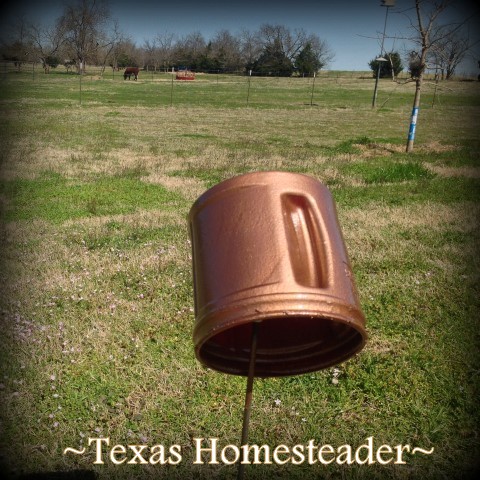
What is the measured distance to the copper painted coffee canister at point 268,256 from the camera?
132 cm

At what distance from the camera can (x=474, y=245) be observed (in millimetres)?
5840

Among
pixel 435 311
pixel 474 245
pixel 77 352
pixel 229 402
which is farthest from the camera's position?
pixel 474 245

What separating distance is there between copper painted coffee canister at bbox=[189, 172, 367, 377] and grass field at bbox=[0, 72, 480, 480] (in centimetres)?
165

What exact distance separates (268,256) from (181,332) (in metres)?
2.69

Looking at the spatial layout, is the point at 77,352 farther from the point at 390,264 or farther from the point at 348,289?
the point at 390,264

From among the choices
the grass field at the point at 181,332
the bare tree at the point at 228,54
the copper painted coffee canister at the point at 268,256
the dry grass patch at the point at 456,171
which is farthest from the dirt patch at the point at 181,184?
the bare tree at the point at 228,54

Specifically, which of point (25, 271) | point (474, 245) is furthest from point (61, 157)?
point (474, 245)

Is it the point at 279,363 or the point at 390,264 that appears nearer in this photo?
the point at 279,363

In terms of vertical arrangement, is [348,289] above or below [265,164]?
above

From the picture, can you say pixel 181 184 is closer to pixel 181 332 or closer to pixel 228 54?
pixel 181 332

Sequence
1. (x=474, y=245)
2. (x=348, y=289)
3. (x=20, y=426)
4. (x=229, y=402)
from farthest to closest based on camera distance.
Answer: (x=474, y=245)
(x=229, y=402)
(x=20, y=426)
(x=348, y=289)

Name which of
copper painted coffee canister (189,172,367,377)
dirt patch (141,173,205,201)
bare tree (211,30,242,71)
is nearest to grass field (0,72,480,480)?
dirt patch (141,173,205,201)

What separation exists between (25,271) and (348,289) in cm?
432

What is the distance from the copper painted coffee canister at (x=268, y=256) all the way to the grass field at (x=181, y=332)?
1.65 meters
